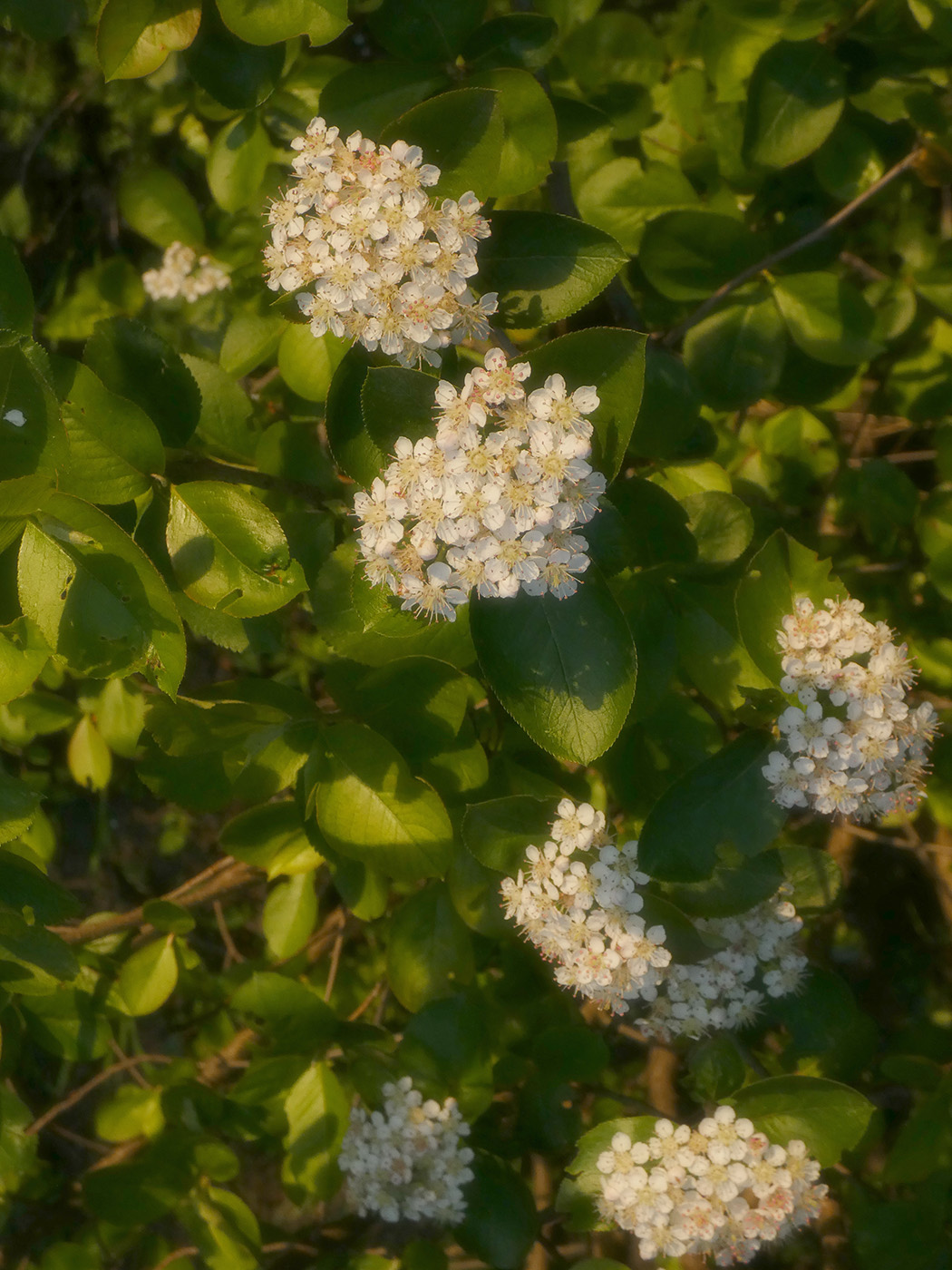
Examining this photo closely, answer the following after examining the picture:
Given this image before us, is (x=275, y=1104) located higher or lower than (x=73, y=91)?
lower

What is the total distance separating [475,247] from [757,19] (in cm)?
98

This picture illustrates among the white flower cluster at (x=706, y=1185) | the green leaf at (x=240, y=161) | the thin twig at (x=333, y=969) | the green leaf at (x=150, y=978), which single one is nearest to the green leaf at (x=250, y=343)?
the green leaf at (x=240, y=161)

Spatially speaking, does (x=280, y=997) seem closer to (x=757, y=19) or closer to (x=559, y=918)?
(x=559, y=918)

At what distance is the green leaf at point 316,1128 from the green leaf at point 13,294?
5.04ft

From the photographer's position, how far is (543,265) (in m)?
1.36

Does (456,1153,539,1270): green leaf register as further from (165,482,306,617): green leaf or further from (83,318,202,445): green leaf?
(83,318,202,445): green leaf

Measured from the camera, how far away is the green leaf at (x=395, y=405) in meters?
1.23

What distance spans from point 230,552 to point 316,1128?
1.31 meters

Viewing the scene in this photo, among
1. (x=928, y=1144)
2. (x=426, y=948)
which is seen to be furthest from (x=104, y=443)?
(x=928, y=1144)

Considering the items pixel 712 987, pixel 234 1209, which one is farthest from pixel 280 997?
pixel 712 987

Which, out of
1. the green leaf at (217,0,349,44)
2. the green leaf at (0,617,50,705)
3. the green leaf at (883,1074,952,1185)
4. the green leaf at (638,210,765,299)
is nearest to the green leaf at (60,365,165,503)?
the green leaf at (0,617,50,705)

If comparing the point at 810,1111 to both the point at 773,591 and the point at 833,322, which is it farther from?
the point at 833,322

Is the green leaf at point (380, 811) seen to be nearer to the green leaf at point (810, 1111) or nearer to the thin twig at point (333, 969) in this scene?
the green leaf at point (810, 1111)

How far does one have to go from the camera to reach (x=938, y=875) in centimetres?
231
